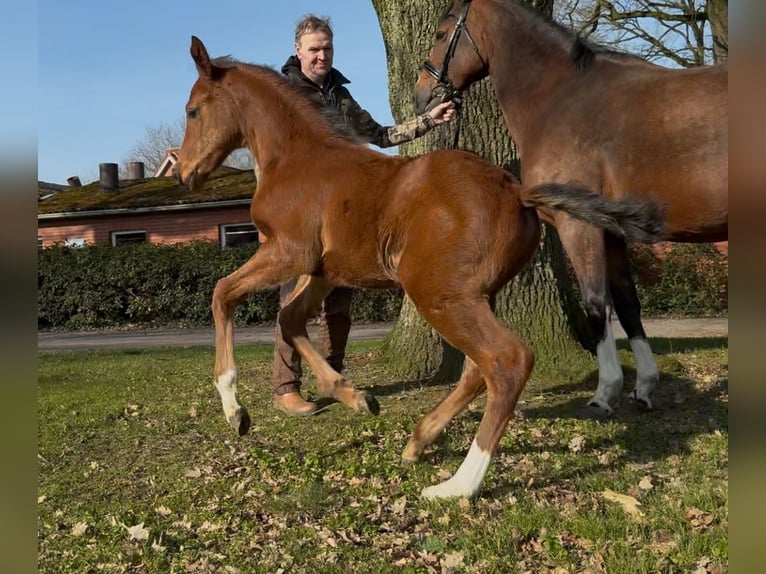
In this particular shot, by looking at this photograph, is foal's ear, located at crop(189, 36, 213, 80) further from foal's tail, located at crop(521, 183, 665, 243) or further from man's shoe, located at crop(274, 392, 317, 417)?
man's shoe, located at crop(274, 392, 317, 417)

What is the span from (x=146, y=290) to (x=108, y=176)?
11.0m

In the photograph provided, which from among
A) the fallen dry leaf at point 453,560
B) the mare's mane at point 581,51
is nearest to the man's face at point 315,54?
the mare's mane at point 581,51

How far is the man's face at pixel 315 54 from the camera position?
5.33 m

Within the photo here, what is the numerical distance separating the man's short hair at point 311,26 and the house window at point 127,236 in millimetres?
20693

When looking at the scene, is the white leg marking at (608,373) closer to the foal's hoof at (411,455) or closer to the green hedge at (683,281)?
the foal's hoof at (411,455)

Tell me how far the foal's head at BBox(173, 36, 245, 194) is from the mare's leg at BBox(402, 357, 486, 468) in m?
2.10

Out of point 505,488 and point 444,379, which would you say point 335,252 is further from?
point 444,379

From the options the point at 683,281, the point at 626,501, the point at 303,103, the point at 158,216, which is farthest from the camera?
the point at 158,216

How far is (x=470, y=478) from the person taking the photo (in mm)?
3602

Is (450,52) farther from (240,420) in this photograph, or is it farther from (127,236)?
(127,236)

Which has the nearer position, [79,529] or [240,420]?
[79,529]

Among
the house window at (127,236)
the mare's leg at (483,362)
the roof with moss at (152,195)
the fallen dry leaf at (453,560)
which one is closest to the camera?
the fallen dry leaf at (453,560)

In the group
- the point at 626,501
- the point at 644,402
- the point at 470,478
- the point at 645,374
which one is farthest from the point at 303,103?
the point at 644,402
